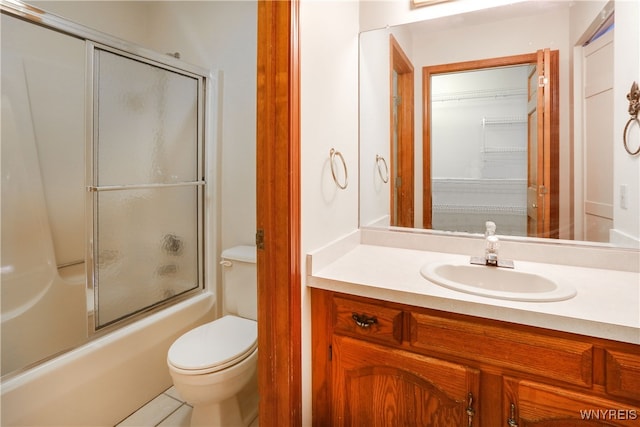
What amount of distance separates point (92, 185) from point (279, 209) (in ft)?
3.81

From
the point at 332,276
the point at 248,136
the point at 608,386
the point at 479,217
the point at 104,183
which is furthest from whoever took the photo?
the point at 248,136

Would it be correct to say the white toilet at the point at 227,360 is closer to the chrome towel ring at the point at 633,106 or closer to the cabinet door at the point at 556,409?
the cabinet door at the point at 556,409

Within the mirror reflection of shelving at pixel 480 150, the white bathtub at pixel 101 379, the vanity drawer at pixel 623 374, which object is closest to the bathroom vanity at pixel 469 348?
the vanity drawer at pixel 623 374

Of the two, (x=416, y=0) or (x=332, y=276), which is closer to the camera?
(x=332, y=276)

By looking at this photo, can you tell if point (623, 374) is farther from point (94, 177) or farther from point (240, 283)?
point (94, 177)

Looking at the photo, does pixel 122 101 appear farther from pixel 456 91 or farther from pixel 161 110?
pixel 456 91

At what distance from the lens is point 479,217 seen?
4.84 ft

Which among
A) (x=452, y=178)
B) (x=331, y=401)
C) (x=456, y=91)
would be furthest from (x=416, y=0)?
(x=331, y=401)

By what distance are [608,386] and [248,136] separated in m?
1.91

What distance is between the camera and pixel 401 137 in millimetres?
1643

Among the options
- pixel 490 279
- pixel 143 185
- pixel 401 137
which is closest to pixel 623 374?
pixel 490 279

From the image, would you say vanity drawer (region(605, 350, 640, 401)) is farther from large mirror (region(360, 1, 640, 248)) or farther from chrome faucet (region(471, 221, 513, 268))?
large mirror (region(360, 1, 640, 248))

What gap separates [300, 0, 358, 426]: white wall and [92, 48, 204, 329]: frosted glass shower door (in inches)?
42.6

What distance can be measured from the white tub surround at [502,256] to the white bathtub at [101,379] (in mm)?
1129
